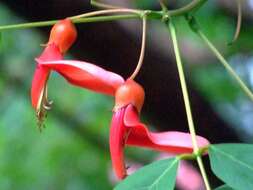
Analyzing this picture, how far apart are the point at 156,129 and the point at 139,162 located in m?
0.44

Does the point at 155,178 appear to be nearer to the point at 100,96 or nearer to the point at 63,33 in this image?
the point at 63,33

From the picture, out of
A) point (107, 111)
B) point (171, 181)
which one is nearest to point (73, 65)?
point (171, 181)

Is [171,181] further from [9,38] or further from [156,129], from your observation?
[9,38]

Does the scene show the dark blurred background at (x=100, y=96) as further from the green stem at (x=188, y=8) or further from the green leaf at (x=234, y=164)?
the green leaf at (x=234, y=164)

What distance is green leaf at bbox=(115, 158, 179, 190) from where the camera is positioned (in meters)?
0.84

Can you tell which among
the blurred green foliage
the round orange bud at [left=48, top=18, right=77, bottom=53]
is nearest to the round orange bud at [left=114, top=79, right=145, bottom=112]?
the round orange bud at [left=48, top=18, right=77, bottom=53]

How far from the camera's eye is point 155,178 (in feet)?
2.79

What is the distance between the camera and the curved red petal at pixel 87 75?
1003mm

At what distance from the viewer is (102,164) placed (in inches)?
105

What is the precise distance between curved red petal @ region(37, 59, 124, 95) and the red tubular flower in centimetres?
2

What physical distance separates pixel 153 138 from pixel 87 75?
0.35ft

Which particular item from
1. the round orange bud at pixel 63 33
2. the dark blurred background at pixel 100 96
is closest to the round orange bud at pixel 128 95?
the round orange bud at pixel 63 33

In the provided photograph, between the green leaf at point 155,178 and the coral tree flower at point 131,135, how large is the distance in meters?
0.06

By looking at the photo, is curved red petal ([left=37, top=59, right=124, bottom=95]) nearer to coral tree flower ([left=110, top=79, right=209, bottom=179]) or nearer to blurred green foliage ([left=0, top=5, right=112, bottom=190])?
coral tree flower ([left=110, top=79, right=209, bottom=179])
